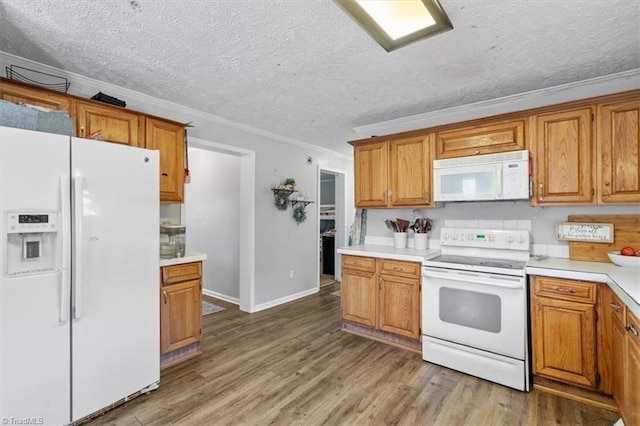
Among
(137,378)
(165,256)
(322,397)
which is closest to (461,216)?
(322,397)

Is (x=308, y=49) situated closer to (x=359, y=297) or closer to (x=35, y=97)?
(x=35, y=97)

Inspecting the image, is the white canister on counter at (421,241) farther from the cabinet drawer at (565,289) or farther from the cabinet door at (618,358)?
the cabinet door at (618,358)

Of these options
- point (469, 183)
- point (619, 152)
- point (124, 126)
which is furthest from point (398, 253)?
point (124, 126)

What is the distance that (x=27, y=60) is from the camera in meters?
2.29

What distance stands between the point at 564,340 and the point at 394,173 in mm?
2013

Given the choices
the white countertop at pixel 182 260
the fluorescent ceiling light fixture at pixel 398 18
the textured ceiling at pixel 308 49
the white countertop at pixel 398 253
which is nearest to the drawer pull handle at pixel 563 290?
the white countertop at pixel 398 253

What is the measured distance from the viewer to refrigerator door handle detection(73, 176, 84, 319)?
185 cm

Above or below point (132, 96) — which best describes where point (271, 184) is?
below

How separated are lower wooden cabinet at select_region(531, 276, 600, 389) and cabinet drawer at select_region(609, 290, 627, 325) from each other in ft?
0.45

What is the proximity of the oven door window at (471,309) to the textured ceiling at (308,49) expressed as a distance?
5.94ft

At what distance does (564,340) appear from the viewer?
2184 mm

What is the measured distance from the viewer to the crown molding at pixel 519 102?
2.52m

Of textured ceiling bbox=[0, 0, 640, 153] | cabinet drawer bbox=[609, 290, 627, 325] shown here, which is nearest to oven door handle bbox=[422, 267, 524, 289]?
cabinet drawer bbox=[609, 290, 627, 325]

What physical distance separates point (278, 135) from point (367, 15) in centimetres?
295
